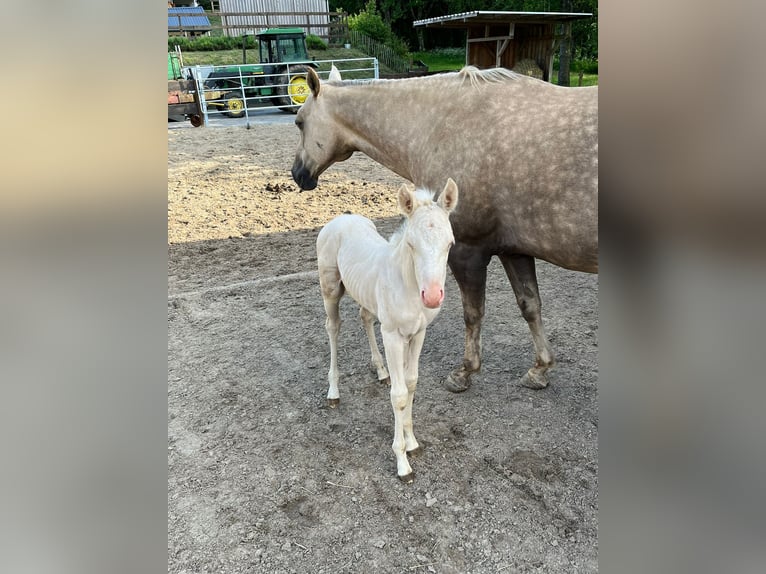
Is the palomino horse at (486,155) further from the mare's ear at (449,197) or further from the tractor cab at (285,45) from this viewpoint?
the tractor cab at (285,45)

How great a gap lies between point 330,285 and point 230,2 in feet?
107

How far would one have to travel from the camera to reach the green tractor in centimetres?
1580

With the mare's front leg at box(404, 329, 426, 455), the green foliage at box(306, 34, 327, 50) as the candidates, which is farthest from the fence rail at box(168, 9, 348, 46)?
the mare's front leg at box(404, 329, 426, 455)

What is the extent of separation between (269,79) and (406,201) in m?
16.9

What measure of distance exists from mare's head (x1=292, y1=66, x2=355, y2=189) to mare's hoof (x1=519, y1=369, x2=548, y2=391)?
221cm

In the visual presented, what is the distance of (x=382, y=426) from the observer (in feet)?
10.5

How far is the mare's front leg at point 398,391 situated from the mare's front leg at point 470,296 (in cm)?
84

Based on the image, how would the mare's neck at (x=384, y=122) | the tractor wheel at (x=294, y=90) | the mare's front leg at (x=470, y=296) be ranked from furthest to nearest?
the tractor wheel at (x=294, y=90) → the mare's neck at (x=384, y=122) → the mare's front leg at (x=470, y=296)

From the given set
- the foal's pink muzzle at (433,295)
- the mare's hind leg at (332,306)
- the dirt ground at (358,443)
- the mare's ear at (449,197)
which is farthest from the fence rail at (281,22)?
the foal's pink muzzle at (433,295)

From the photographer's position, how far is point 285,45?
17.8 m

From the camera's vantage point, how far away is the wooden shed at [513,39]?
15656 millimetres

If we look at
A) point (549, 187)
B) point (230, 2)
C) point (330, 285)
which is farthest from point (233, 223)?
point (230, 2)
